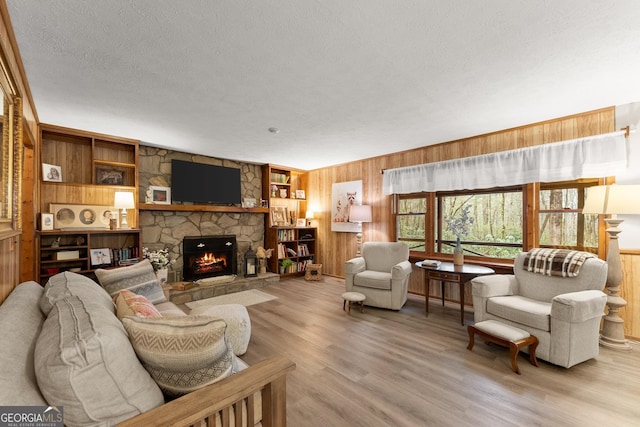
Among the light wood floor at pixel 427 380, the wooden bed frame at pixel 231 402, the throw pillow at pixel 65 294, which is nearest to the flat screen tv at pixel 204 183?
the light wood floor at pixel 427 380

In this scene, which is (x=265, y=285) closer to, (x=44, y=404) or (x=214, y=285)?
(x=214, y=285)

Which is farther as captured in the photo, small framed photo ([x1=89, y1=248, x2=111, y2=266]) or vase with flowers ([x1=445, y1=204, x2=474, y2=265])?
vase with flowers ([x1=445, y1=204, x2=474, y2=265])

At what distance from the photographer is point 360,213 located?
5.03 meters

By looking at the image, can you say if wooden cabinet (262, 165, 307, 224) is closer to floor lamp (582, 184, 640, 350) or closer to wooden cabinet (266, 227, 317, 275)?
wooden cabinet (266, 227, 317, 275)

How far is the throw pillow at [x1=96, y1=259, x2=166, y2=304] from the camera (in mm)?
2418

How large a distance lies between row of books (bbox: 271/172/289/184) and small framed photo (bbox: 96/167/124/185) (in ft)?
8.93

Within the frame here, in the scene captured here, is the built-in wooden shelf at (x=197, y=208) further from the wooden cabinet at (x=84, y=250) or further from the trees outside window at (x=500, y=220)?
the trees outside window at (x=500, y=220)

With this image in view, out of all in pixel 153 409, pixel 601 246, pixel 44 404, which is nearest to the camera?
pixel 44 404

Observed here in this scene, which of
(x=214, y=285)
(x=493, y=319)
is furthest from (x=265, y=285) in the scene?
(x=493, y=319)

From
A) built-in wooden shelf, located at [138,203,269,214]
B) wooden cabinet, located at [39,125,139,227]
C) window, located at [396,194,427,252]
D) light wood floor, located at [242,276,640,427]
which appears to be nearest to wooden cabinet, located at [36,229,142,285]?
wooden cabinet, located at [39,125,139,227]

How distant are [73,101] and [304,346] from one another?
3.40 m

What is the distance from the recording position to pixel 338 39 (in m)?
1.89

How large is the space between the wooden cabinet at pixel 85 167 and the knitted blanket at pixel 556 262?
526cm

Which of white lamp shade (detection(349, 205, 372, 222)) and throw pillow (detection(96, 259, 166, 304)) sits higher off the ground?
white lamp shade (detection(349, 205, 372, 222))
